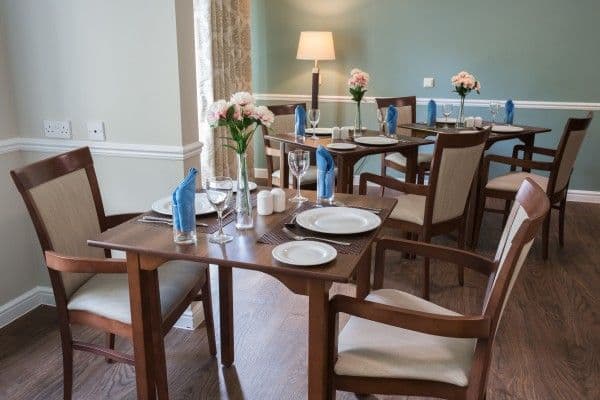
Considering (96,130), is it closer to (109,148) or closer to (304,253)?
(109,148)

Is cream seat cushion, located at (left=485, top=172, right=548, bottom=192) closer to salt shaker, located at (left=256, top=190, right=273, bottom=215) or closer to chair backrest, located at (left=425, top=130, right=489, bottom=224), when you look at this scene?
chair backrest, located at (left=425, top=130, right=489, bottom=224)

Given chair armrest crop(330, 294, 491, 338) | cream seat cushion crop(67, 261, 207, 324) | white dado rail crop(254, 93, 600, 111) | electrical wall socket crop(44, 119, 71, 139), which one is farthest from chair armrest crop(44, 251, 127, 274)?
white dado rail crop(254, 93, 600, 111)

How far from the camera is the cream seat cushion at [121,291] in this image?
5.96ft

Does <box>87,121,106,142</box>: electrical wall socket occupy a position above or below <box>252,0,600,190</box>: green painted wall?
below

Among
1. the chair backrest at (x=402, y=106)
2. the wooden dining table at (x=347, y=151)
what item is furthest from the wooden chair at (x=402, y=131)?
the wooden dining table at (x=347, y=151)

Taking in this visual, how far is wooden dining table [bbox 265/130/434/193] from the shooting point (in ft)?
10.2

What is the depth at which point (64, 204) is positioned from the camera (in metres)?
1.95

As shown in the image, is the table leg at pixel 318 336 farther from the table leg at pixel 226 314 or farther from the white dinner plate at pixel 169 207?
the table leg at pixel 226 314

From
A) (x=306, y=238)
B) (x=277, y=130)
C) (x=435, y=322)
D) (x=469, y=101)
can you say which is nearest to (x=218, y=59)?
(x=277, y=130)

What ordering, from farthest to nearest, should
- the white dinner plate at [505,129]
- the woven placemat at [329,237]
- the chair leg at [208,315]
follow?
the white dinner plate at [505,129] → the chair leg at [208,315] → the woven placemat at [329,237]

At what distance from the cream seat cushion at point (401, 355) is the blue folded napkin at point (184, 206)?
59 cm

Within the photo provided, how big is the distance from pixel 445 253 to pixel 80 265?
4.00ft

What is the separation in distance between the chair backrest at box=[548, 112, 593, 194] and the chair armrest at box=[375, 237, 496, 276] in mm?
1938

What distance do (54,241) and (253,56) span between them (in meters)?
3.96
